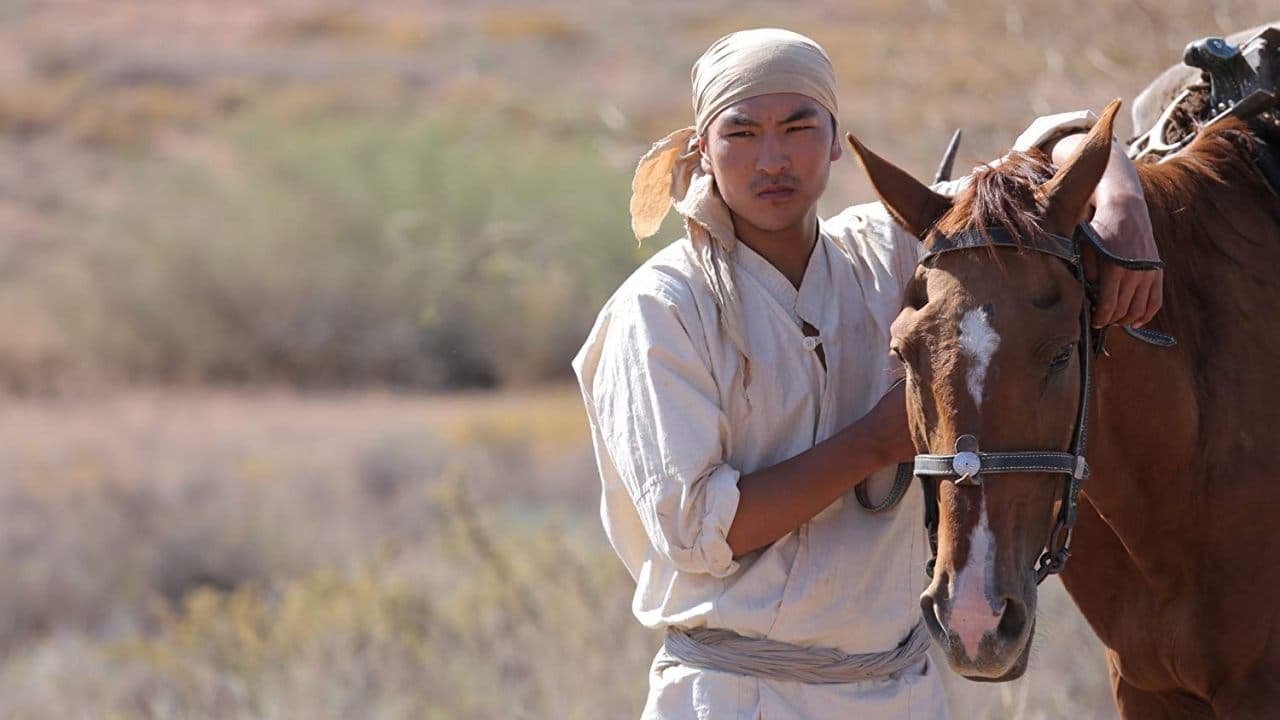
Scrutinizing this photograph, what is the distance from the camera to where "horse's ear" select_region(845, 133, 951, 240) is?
2750 mm

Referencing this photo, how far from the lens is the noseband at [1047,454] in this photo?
8.11 ft

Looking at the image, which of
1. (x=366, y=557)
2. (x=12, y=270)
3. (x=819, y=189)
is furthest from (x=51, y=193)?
(x=819, y=189)

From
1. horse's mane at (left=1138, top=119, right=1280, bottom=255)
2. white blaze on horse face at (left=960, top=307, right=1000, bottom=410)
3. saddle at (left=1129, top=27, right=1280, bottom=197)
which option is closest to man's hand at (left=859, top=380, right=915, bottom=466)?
white blaze on horse face at (left=960, top=307, right=1000, bottom=410)

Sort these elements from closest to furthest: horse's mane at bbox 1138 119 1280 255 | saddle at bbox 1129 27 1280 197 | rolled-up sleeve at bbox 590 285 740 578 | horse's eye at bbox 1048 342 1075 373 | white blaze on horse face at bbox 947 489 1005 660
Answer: white blaze on horse face at bbox 947 489 1005 660 < horse's eye at bbox 1048 342 1075 373 < rolled-up sleeve at bbox 590 285 740 578 < horse's mane at bbox 1138 119 1280 255 < saddle at bbox 1129 27 1280 197

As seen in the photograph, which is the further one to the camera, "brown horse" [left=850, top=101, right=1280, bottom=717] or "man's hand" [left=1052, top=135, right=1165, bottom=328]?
"man's hand" [left=1052, top=135, right=1165, bottom=328]

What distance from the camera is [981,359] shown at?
2.49 metres

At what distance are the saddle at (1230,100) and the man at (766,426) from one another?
707mm

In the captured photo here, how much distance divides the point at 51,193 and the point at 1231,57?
25584 millimetres

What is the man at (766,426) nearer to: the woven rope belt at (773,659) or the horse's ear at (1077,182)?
the woven rope belt at (773,659)

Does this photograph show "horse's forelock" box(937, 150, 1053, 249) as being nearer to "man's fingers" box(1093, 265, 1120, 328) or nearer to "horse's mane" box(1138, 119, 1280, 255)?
"man's fingers" box(1093, 265, 1120, 328)

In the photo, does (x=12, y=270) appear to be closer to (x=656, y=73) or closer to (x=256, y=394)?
(x=256, y=394)

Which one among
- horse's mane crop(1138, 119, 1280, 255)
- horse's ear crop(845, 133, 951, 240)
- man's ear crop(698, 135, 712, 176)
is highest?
man's ear crop(698, 135, 712, 176)

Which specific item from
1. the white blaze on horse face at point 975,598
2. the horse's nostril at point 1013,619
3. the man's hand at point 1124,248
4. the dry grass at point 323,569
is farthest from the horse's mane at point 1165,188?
the dry grass at point 323,569

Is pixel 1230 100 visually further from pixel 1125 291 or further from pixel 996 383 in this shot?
pixel 996 383
